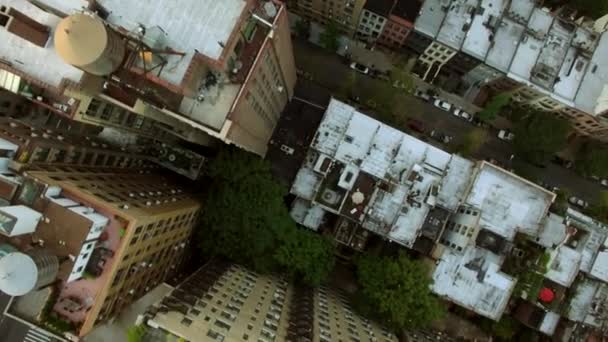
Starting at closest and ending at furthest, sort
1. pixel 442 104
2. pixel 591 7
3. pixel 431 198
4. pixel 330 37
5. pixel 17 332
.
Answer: pixel 17 332 < pixel 431 198 < pixel 591 7 < pixel 330 37 < pixel 442 104

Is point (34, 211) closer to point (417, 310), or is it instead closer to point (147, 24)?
point (147, 24)

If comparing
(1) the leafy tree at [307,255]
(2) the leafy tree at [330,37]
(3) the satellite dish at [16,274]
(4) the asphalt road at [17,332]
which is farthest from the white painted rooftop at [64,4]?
(2) the leafy tree at [330,37]

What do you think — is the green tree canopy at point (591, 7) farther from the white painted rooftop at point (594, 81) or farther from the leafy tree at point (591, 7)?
the white painted rooftop at point (594, 81)

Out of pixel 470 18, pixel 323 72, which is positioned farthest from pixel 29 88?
pixel 470 18

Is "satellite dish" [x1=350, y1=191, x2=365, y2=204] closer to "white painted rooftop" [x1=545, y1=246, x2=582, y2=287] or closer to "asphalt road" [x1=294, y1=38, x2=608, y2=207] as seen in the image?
"asphalt road" [x1=294, y1=38, x2=608, y2=207]

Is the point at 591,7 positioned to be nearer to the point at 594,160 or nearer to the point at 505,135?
the point at 505,135

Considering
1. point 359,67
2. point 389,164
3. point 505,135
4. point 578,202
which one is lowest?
point 389,164

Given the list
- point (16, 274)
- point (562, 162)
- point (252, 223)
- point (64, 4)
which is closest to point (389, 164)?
point (252, 223)
